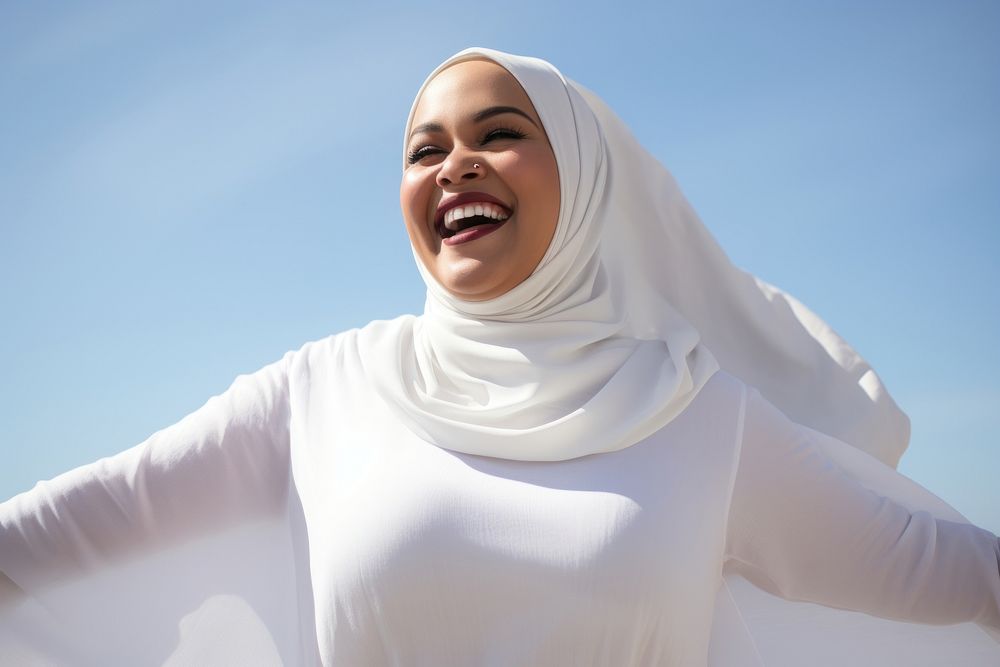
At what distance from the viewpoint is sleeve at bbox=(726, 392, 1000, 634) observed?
260 centimetres

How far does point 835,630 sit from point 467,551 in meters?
1.49

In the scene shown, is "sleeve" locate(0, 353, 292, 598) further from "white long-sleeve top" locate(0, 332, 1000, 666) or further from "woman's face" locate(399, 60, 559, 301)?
"woman's face" locate(399, 60, 559, 301)

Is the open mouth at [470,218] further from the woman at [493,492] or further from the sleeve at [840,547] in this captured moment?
the sleeve at [840,547]

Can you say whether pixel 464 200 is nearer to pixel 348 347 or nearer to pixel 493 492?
pixel 348 347

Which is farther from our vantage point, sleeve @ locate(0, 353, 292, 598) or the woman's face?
the woman's face

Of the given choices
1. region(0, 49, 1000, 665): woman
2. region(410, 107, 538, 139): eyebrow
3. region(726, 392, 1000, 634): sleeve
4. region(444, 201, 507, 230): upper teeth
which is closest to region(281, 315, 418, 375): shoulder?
region(0, 49, 1000, 665): woman

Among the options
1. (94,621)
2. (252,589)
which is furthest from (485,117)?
(94,621)

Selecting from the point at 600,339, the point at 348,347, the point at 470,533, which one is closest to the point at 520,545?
the point at 470,533

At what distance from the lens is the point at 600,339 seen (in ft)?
9.21

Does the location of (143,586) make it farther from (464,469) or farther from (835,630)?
(835,630)

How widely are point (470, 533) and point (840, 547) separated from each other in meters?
1.05

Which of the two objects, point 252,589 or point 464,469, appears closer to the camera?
point 464,469

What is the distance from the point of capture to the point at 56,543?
2.54m

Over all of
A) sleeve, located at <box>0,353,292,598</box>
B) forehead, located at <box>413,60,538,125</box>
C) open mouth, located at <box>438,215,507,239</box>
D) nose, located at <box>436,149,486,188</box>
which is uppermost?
forehead, located at <box>413,60,538,125</box>
